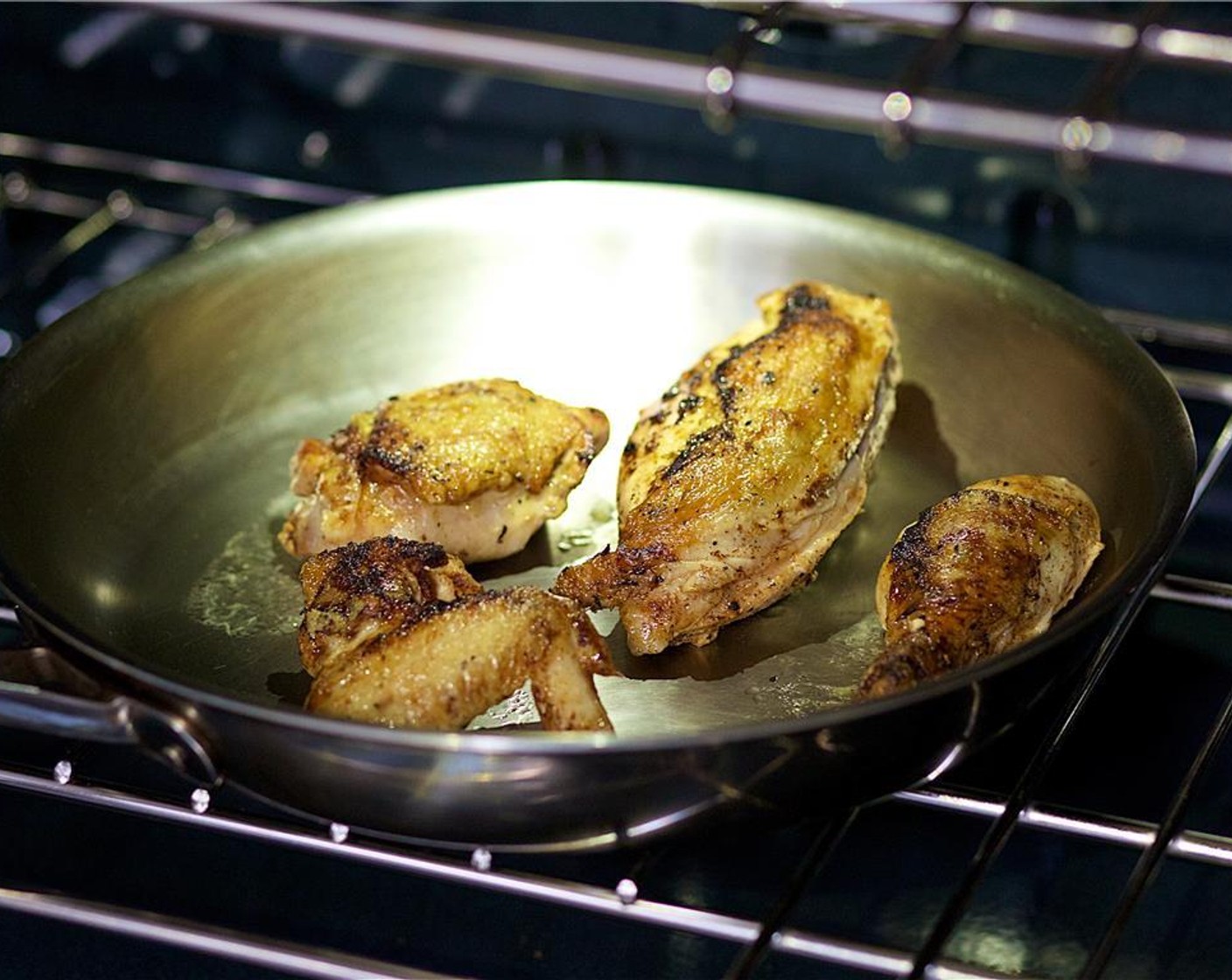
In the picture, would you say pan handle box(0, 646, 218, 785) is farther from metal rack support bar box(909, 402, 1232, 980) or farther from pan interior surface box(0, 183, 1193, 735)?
metal rack support bar box(909, 402, 1232, 980)

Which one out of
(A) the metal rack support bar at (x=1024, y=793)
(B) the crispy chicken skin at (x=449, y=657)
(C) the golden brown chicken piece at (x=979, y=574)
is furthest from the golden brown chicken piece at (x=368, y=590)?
(A) the metal rack support bar at (x=1024, y=793)

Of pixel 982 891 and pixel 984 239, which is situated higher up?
pixel 984 239

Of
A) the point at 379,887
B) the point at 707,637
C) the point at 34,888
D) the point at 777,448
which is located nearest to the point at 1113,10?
the point at 777,448

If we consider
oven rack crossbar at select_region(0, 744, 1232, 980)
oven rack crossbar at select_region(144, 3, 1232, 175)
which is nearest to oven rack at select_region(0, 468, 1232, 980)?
oven rack crossbar at select_region(0, 744, 1232, 980)

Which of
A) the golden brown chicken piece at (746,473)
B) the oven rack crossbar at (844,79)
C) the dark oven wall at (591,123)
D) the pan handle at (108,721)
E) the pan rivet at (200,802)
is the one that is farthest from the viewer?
the dark oven wall at (591,123)

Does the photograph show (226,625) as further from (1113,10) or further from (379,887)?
(1113,10)

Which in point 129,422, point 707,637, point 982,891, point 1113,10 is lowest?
point 982,891

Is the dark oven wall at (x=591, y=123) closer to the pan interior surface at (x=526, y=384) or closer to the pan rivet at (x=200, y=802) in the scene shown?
the pan interior surface at (x=526, y=384)
